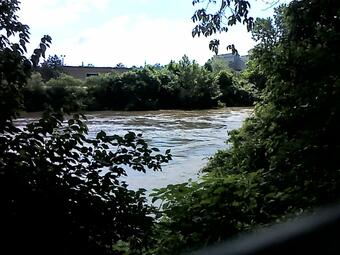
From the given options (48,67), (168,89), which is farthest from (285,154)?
(168,89)

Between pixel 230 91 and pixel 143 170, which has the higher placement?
pixel 143 170

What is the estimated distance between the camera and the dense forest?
12.4 ft

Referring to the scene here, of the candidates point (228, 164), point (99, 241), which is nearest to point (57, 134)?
point (99, 241)

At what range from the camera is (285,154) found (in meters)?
5.06

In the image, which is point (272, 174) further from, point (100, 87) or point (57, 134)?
point (100, 87)

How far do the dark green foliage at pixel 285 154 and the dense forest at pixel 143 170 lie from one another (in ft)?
0.04

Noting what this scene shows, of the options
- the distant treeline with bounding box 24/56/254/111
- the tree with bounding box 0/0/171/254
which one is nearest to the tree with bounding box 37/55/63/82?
the tree with bounding box 0/0/171/254

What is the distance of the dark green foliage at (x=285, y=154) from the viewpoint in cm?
441

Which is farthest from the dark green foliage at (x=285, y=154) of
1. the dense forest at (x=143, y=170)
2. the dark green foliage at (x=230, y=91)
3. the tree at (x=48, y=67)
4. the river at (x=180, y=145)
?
the dark green foliage at (x=230, y=91)

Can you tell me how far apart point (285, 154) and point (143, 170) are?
4.95 ft

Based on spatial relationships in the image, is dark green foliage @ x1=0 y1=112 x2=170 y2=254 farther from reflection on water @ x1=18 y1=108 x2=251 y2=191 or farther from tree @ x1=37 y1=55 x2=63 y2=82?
reflection on water @ x1=18 y1=108 x2=251 y2=191

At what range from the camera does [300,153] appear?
4938 mm

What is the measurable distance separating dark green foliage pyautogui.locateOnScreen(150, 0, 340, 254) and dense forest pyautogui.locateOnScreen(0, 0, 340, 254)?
1 cm

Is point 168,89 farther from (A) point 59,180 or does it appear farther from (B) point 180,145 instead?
(A) point 59,180
